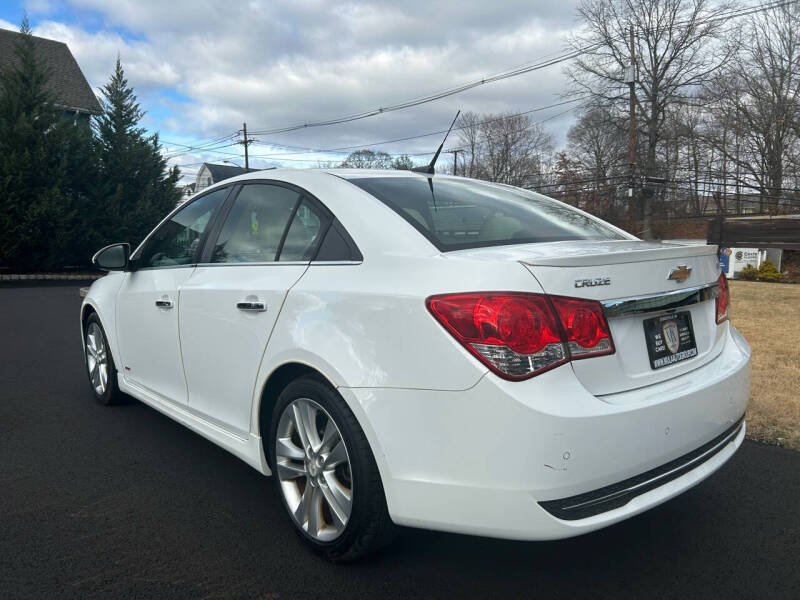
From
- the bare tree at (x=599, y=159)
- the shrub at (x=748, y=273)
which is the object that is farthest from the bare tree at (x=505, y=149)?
the shrub at (x=748, y=273)

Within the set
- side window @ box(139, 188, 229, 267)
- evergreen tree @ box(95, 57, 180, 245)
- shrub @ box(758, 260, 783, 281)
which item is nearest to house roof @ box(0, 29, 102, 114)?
evergreen tree @ box(95, 57, 180, 245)

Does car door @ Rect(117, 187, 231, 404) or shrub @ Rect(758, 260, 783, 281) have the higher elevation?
car door @ Rect(117, 187, 231, 404)

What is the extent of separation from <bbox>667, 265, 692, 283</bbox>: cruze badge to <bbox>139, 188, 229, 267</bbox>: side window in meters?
2.38

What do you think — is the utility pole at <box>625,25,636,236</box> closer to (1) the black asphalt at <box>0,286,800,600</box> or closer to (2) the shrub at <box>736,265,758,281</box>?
(2) the shrub at <box>736,265,758,281</box>

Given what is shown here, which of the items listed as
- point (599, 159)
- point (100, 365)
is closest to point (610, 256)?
point (100, 365)

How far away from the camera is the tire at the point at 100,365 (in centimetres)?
452

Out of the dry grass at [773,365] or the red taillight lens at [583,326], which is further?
the dry grass at [773,365]

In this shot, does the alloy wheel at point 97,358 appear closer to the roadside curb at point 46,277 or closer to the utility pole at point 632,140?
the roadside curb at point 46,277

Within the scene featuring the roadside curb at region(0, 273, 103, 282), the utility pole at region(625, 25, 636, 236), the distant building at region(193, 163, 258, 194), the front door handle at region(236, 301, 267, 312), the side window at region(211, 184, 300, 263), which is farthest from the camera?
the distant building at region(193, 163, 258, 194)

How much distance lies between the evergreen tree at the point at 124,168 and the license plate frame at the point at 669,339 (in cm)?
1966

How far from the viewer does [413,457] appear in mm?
2070

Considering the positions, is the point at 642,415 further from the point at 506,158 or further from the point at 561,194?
the point at 506,158

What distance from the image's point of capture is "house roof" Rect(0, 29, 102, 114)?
89.1ft

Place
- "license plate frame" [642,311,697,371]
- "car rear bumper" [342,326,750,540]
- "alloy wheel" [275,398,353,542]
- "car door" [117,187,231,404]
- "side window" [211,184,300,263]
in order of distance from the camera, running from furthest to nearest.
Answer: "car door" [117,187,231,404] → "side window" [211,184,300,263] → "alloy wheel" [275,398,353,542] → "license plate frame" [642,311,697,371] → "car rear bumper" [342,326,750,540]
